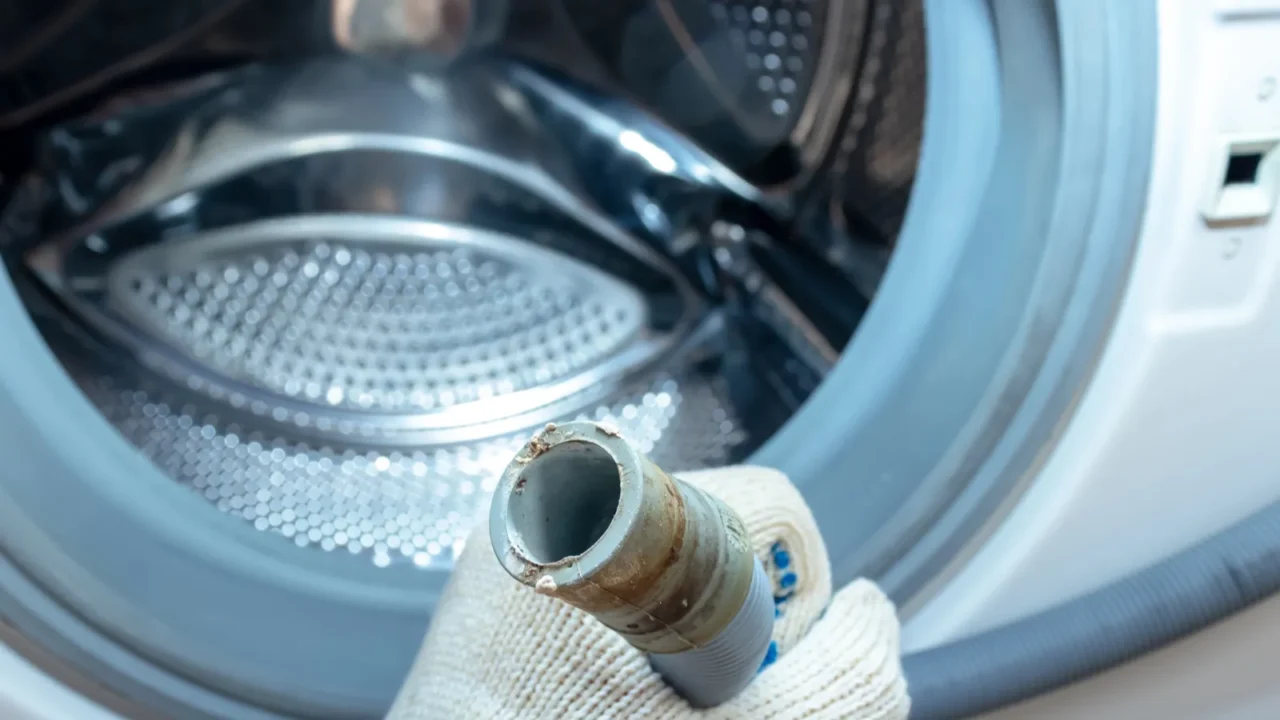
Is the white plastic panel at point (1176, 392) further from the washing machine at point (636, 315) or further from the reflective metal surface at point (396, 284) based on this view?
the reflective metal surface at point (396, 284)

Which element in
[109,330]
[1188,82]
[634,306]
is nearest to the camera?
[1188,82]

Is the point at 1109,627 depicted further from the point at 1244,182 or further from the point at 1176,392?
the point at 1244,182

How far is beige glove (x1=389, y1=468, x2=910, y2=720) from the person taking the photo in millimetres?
361

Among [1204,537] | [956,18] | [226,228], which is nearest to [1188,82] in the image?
[956,18]

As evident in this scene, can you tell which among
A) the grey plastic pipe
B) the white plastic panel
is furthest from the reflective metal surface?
the grey plastic pipe

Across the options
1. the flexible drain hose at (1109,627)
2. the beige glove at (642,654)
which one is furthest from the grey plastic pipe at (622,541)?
the flexible drain hose at (1109,627)

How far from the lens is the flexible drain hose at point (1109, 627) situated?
48 centimetres

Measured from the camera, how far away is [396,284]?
0.76 meters

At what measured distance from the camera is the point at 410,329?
0.75 metres

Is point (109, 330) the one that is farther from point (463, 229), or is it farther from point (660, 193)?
point (660, 193)

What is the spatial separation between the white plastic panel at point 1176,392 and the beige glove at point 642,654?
95 mm

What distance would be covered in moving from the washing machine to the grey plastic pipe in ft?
0.83

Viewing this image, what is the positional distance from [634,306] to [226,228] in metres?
0.30

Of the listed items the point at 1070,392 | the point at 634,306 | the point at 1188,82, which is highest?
the point at 1188,82
